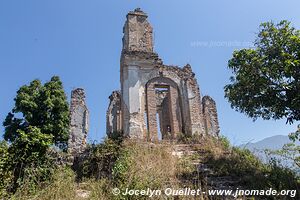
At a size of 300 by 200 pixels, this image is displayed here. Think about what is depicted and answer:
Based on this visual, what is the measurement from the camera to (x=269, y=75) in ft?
27.2

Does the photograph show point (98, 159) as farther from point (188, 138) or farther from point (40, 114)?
point (40, 114)

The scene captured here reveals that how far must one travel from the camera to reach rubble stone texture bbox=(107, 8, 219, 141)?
523 inches

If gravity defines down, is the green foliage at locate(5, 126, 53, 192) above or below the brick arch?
below

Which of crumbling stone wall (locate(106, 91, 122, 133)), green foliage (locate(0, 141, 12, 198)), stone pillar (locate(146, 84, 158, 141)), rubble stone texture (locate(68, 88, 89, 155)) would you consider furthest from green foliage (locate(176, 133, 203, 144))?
green foliage (locate(0, 141, 12, 198))

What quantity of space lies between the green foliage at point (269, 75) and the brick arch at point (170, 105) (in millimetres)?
4946

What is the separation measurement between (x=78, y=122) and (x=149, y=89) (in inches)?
164

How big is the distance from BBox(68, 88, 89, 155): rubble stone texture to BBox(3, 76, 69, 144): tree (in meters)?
3.47

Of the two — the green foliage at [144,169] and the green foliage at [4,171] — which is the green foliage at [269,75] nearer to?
the green foliage at [144,169]

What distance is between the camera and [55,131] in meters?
16.7

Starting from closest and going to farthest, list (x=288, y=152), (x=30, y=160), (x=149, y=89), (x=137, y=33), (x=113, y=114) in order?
(x=30, y=160), (x=288, y=152), (x=149, y=89), (x=137, y=33), (x=113, y=114)

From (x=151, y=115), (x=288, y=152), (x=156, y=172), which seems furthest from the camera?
(x=151, y=115)

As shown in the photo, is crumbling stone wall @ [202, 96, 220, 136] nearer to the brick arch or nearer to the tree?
the brick arch

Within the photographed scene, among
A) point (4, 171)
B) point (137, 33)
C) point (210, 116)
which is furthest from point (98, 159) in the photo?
point (210, 116)

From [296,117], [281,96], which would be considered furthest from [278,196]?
[281,96]
